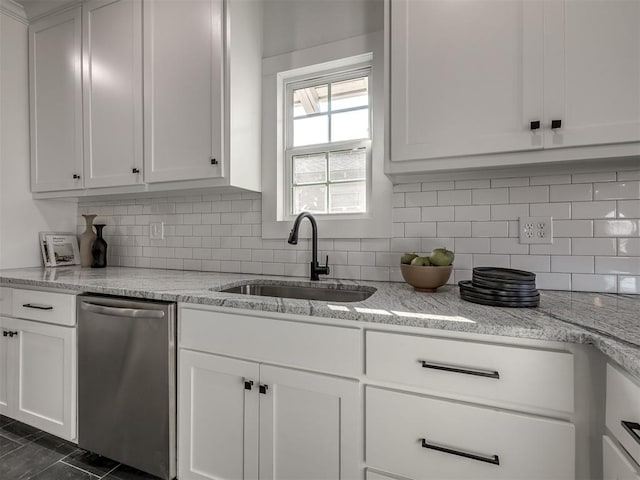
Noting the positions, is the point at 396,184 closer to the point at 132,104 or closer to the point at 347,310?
the point at 347,310

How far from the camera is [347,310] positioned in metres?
1.10

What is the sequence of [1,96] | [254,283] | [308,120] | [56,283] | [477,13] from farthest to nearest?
[1,96] → [308,120] → [254,283] → [56,283] → [477,13]

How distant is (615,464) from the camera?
789 millimetres

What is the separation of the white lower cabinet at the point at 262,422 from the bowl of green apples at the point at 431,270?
526 mm

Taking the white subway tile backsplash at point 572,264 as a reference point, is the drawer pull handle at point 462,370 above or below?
below

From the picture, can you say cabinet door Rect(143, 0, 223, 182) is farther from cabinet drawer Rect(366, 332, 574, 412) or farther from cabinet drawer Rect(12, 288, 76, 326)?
cabinet drawer Rect(366, 332, 574, 412)

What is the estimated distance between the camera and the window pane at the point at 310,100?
78.3 inches

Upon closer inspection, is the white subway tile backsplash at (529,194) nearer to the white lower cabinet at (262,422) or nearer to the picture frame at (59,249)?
the white lower cabinet at (262,422)

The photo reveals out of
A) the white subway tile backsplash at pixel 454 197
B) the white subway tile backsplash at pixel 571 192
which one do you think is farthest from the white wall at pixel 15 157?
the white subway tile backsplash at pixel 571 192

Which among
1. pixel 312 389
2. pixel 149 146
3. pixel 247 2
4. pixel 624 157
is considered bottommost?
pixel 312 389

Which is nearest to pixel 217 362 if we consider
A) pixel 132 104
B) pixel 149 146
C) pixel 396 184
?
pixel 396 184

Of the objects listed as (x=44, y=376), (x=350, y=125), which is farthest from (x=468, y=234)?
(x=44, y=376)

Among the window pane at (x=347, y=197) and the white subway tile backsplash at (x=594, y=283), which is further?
the window pane at (x=347, y=197)

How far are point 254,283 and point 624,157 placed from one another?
1684 millimetres
